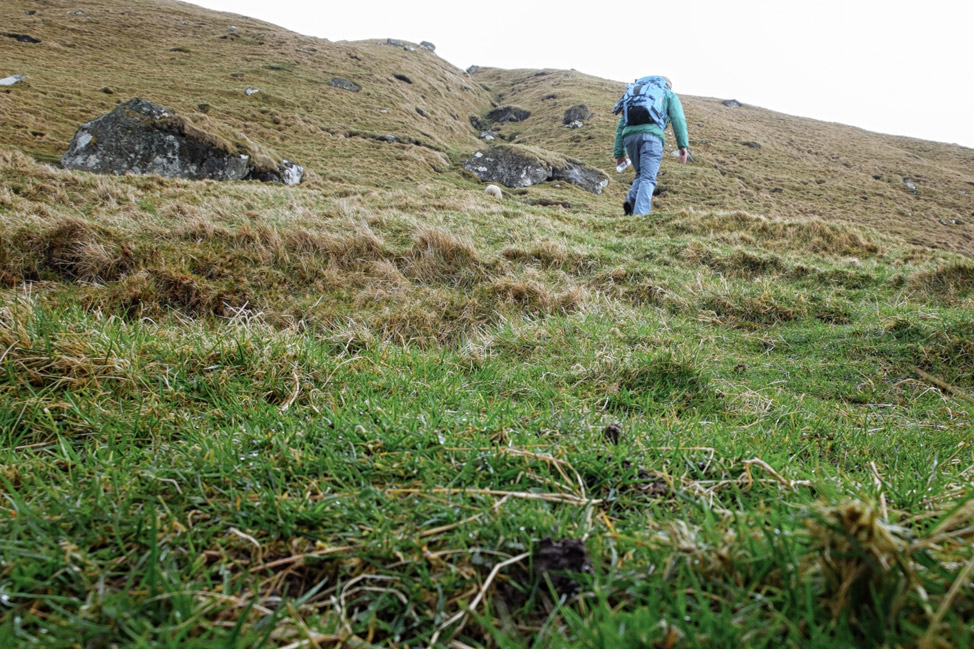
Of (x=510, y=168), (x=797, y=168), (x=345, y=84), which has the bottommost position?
(x=510, y=168)

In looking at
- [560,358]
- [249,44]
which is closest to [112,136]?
[560,358]

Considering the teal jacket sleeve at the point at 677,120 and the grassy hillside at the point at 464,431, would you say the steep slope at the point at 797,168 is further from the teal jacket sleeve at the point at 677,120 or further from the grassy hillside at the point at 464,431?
the grassy hillside at the point at 464,431

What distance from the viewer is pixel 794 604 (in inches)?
39.8

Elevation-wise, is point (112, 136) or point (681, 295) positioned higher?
point (112, 136)

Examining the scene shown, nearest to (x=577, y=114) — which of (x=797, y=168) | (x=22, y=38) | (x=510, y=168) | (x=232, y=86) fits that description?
(x=797, y=168)

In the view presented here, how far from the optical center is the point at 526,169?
82.6 ft

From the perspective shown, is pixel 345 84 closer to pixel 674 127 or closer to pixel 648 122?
pixel 648 122

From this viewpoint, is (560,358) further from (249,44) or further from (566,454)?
(249,44)

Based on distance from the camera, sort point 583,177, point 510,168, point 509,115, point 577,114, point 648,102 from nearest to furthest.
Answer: point 648,102
point 510,168
point 583,177
point 577,114
point 509,115

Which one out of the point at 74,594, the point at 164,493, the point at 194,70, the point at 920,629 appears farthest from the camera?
the point at 194,70

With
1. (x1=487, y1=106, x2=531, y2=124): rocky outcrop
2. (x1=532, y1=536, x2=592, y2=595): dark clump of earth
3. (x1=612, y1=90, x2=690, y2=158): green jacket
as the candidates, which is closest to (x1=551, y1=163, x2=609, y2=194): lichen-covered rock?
(x1=612, y1=90, x2=690, y2=158): green jacket

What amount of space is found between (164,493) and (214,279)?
4238mm

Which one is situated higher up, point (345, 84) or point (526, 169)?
point (345, 84)

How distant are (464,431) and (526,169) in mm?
24862
